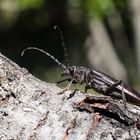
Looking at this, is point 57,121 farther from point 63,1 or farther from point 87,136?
point 63,1

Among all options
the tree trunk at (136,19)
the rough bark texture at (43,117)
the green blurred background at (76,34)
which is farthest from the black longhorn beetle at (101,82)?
the tree trunk at (136,19)

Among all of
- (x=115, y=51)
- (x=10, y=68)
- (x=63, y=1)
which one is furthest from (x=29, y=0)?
(x=10, y=68)

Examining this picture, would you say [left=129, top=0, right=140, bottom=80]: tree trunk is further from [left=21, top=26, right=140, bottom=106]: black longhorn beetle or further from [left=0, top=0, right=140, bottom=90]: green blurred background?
[left=21, top=26, right=140, bottom=106]: black longhorn beetle

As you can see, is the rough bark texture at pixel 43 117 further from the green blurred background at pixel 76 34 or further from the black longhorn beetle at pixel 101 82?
the green blurred background at pixel 76 34

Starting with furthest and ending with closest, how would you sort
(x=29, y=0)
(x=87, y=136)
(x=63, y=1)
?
(x=63, y=1) < (x=29, y=0) < (x=87, y=136)

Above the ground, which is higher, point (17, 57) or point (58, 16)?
point (58, 16)

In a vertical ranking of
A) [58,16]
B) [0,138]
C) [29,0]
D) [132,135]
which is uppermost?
[58,16]
